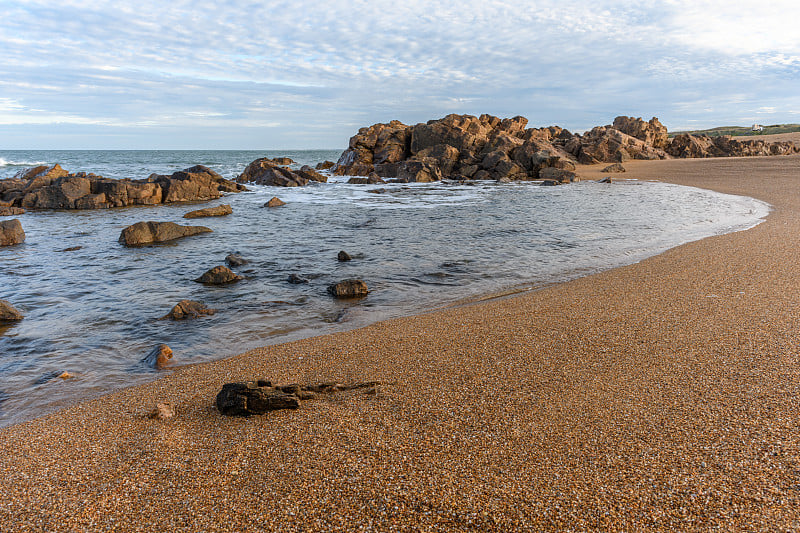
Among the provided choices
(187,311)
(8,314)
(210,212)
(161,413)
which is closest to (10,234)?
(210,212)

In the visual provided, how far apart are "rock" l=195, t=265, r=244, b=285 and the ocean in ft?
0.75

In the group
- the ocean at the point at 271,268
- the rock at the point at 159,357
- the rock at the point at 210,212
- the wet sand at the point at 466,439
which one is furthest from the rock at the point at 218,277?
the rock at the point at 210,212

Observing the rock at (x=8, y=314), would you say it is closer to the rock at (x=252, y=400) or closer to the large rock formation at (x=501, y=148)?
the rock at (x=252, y=400)

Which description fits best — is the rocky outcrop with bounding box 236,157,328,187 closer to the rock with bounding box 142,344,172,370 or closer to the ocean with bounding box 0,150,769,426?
the ocean with bounding box 0,150,769,426

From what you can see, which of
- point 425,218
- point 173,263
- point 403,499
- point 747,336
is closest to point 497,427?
point 403,499

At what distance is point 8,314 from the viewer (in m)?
6.82

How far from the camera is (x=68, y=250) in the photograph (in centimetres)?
1216

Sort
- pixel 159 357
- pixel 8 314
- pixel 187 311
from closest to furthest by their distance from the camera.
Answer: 1. pixel 159 357
2. pixel 8 314
3. pixel 187 311

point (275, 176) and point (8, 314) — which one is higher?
point (275, 176)

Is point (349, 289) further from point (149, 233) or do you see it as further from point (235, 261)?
point (149, 233)

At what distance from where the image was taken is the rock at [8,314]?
6785mm

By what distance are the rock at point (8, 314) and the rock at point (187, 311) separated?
2175mm

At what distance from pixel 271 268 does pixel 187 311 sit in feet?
10.6

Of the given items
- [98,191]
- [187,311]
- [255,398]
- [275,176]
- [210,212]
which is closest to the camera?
[255,398]
